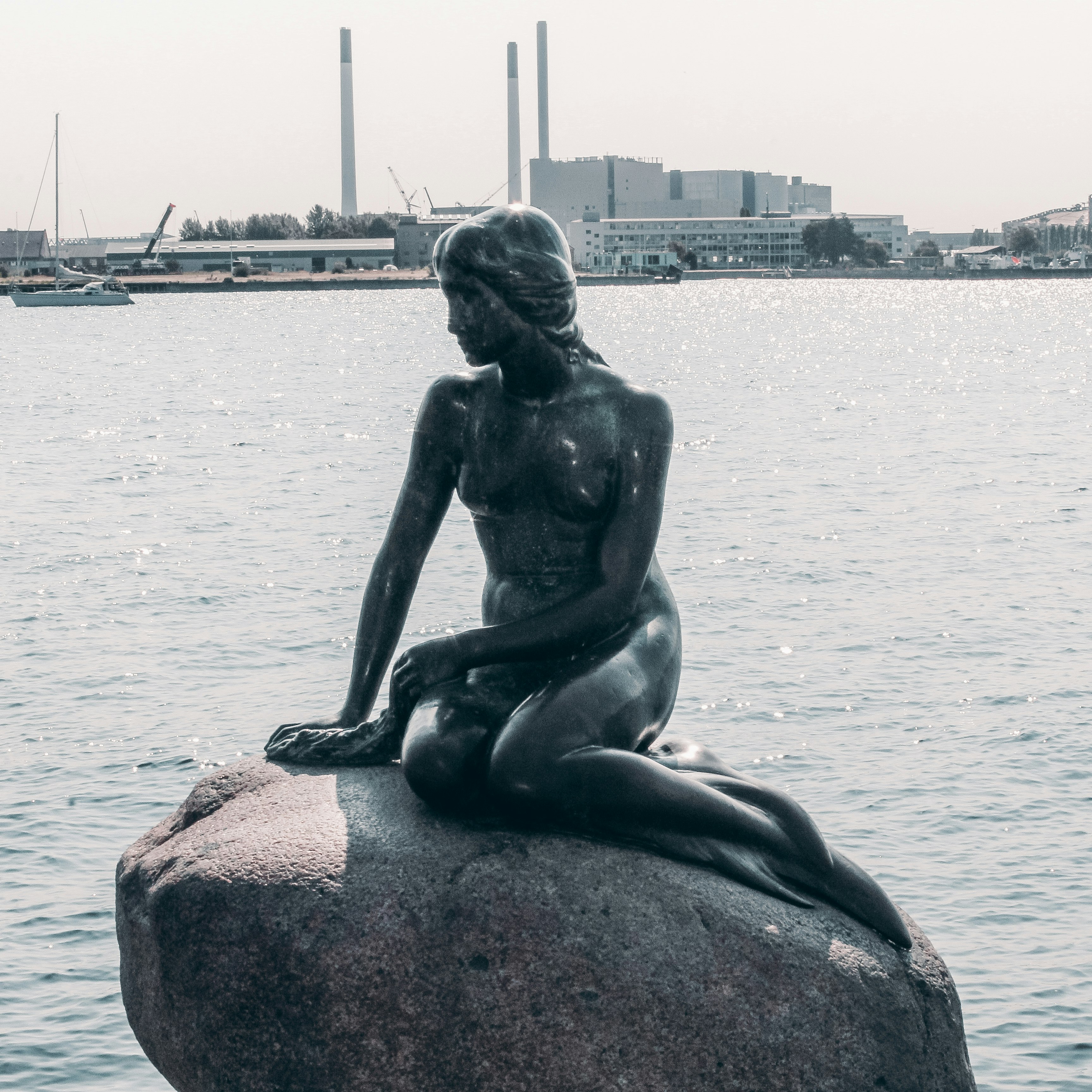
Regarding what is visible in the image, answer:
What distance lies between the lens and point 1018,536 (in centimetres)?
2086

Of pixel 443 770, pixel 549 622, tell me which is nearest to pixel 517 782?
pixel 443 770

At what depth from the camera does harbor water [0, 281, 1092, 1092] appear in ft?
27.7

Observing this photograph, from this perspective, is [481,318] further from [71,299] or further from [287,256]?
[287,256]

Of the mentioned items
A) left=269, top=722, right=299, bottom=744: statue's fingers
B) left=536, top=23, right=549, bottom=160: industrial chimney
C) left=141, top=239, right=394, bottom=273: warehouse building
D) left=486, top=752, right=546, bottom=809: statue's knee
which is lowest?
left=269, top=722, right=299, bottom=744: statue's fingers

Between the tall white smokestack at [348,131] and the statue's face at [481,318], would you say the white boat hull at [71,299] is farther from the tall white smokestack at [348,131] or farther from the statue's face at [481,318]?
the statue's face at [481,318]

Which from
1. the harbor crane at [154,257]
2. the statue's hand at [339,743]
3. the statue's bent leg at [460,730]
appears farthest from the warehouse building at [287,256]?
the statue's bent leg at [460,730]

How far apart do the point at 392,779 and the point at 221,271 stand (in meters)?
148

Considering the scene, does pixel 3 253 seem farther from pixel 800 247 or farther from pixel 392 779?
pixel 392 779

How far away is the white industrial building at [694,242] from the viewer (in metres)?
181

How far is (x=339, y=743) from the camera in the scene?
18.9ft

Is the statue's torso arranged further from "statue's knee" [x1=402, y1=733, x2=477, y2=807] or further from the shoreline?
the shoreline

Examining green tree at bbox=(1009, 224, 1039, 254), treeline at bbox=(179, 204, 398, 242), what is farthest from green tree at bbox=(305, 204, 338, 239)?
green tree at bbox=(1009, 224, 1039, 254)

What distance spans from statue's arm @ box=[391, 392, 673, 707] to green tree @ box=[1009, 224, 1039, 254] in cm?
19600

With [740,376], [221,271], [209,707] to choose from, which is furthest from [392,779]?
[221,271]
